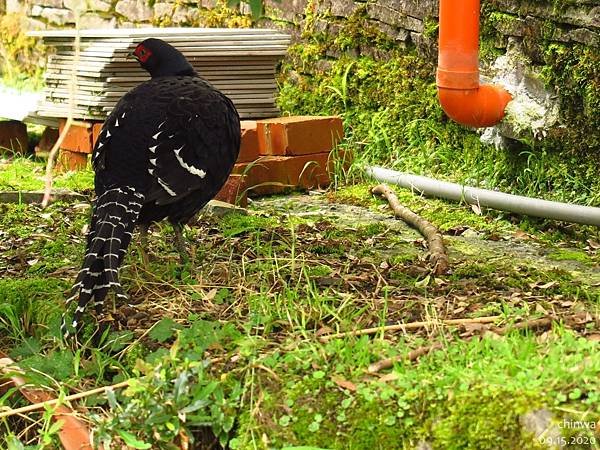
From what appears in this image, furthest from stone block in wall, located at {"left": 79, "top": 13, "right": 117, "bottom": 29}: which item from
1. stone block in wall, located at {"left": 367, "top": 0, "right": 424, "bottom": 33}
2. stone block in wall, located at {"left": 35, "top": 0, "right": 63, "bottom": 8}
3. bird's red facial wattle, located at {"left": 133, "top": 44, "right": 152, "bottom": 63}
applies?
bird's red facial wattle, located at {"left": 133, "top": 44, "right": 152, "bottom": 63}

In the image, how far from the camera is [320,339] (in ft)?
10.5

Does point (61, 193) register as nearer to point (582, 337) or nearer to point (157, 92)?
point (157, 92)

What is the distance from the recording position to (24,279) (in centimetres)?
416

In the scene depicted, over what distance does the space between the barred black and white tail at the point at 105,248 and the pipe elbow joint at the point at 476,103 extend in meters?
1.76

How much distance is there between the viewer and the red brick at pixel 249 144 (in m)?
5.65

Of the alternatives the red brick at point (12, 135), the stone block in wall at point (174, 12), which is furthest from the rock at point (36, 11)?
the red brick at point (12, 135)

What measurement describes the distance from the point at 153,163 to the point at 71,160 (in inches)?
106

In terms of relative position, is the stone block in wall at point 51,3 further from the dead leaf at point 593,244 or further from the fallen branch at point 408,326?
the fallen branch at point 408,326

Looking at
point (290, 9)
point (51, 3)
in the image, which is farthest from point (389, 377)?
point (51, 3)

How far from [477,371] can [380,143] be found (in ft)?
11.5

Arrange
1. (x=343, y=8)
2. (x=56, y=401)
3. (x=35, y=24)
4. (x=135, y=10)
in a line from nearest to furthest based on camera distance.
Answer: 1. (x=56, y=401)
2. (x=343, y=8)
3. (x=135, y=10)
4. (x=35, y=24)

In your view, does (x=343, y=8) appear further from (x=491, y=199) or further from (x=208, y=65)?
(x=491, y=199)

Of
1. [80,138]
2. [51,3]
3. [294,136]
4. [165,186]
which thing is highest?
[51,3]

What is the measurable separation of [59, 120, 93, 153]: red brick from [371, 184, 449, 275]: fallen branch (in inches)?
70.2
